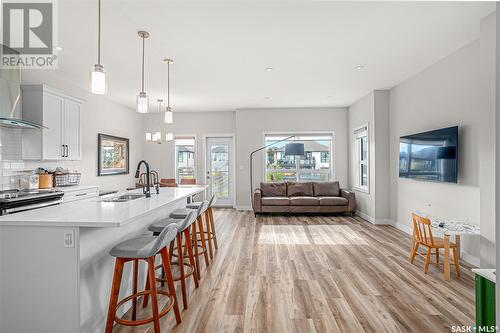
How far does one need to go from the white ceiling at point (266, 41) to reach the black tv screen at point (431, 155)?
1123mm

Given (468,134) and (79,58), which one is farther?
(79,58)

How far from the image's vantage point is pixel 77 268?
1.78 m

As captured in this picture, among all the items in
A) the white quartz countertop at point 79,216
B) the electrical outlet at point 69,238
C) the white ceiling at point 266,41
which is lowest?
the electrical outlet at point 69,238

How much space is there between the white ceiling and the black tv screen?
112cm

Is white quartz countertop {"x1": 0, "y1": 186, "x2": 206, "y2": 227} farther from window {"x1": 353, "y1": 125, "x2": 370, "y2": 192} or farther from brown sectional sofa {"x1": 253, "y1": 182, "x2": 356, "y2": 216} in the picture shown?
window {"x1": 353, "y1": 125, "x2": 370, "y2": 192}

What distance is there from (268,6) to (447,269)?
10.9 ft

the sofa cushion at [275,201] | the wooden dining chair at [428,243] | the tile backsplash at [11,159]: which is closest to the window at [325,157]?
the sofa cushion at [275,201]

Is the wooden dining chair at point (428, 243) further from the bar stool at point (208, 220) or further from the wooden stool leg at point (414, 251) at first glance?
the bar stool at point (208, 220)

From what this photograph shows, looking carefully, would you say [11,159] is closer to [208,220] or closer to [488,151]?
[208,220]

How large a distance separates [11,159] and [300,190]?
564 cm

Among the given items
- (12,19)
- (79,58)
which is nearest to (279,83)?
(79,58)

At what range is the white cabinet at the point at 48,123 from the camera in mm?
4047

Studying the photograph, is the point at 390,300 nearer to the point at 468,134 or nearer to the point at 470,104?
the point at 468,134

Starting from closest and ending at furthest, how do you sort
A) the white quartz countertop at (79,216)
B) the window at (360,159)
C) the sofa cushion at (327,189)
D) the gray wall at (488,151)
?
the white quartz countertop at (79,216)
the gray wall at (488,151)
the window at (360,159)
the sofa cushion at (327,189)
